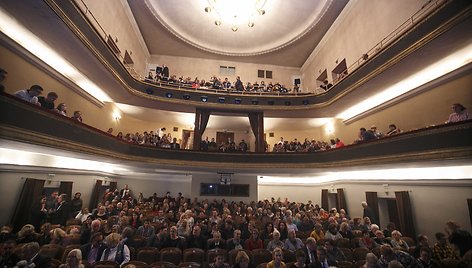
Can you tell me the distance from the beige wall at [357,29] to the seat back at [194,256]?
1034 cm

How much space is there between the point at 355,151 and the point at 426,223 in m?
3.04

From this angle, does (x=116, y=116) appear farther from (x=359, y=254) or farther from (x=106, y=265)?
(x=359, y=254)

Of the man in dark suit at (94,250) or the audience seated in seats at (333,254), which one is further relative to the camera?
the audience seated in seats at (333,254)

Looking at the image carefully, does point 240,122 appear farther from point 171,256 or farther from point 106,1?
point 171,256

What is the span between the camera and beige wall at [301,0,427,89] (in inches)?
337

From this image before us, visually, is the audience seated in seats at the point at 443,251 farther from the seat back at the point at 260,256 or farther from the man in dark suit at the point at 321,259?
the seat back at the point at 260,256

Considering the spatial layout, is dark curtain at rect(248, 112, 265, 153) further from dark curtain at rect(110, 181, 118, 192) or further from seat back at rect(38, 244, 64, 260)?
seat back at rect(38, 244, 64, 260)

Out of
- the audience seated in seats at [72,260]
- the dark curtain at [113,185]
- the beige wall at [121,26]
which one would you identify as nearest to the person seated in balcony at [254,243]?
the audience seated in seats at [72,260]

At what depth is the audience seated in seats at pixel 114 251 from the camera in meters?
4.12

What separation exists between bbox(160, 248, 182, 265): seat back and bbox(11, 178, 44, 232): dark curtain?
5.71m

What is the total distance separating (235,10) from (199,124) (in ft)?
23.3

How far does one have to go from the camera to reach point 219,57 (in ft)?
55.2

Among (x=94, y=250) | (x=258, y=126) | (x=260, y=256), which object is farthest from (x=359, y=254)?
(x=258, y=126)

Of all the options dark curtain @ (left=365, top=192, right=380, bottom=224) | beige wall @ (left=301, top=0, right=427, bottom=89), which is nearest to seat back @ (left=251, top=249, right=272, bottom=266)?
dark curtain @ (left=365, top=192, right=380, bottom=224)
